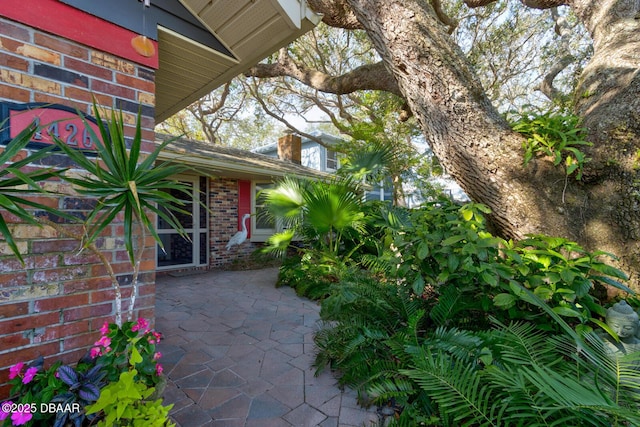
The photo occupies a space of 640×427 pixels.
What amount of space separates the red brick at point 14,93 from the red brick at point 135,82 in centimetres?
47

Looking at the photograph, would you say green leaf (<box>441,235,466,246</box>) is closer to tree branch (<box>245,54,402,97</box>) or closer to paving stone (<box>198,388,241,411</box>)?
paving stone (<box>198,388,241,411</box>)

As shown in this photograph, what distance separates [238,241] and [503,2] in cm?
985

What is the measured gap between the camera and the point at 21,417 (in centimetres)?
117

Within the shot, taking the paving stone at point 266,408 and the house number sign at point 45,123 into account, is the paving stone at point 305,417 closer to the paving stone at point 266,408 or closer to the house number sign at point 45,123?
the paving stone at point 266,408

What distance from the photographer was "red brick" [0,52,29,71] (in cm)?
146

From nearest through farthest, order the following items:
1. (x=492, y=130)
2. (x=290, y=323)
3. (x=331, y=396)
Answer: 1. (x=331, y=396)
2. (x=492, y=130)
3. (x=290, y=323)

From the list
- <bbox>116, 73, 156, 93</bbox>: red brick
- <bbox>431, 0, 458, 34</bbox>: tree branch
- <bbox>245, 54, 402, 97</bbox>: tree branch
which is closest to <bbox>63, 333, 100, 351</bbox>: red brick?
<bbox>116, 73, 156, 93</bbox>: red brick

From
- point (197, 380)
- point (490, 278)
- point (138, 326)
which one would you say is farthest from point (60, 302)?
point (490, 278)

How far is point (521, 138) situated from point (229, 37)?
2671 mm

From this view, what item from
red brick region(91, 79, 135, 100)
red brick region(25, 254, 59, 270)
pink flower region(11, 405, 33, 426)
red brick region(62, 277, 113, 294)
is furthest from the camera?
red brick region(91, 79, 135, 100)

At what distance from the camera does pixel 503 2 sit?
8.15 metres

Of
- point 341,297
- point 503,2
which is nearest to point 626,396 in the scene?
point 341,297

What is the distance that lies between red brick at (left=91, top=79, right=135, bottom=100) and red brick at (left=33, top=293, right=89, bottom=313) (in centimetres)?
123

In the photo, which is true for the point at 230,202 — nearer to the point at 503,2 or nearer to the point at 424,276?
the point at 424,276
